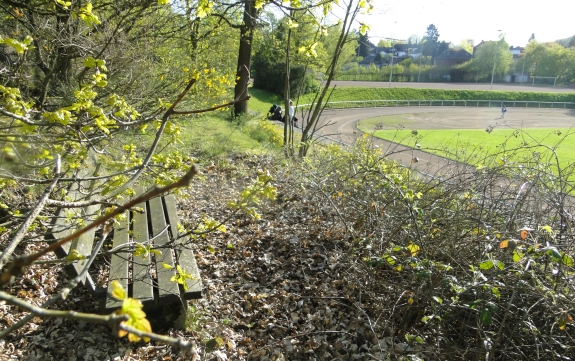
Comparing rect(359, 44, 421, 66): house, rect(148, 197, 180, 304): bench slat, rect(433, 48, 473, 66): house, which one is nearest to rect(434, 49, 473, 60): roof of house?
rect(433, 48, 473, 66): house

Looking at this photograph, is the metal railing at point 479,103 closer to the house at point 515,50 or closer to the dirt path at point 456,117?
the dirt path at point 456,117

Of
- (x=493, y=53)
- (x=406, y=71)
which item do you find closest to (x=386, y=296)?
(x=493, y=53)

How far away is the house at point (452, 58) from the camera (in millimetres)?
58594

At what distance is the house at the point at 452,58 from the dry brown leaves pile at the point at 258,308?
60.8m

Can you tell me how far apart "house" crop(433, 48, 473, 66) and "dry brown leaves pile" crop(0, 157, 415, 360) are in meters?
60.8

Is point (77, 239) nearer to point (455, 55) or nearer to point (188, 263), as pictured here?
point (188, 263)

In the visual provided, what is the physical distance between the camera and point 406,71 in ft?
186

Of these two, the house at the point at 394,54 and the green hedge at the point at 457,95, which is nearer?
the green hedge at the point at 457,95

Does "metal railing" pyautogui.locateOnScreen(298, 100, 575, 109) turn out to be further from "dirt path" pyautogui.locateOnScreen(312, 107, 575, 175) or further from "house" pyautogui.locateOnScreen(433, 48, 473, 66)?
"house" pyautogui.locateOnScreen(433, 48, 473, 66)

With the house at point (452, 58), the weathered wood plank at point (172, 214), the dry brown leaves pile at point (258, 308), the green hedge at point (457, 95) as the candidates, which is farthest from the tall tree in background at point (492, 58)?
the weathered wood plank at point (172, 214)

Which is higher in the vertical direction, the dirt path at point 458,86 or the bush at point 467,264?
the dirt path at point 458,86

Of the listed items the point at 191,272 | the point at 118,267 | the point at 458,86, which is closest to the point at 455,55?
the point at 458,86

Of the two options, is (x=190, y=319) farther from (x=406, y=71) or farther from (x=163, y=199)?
(x=406, y=71)

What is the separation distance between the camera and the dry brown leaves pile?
299 cm
